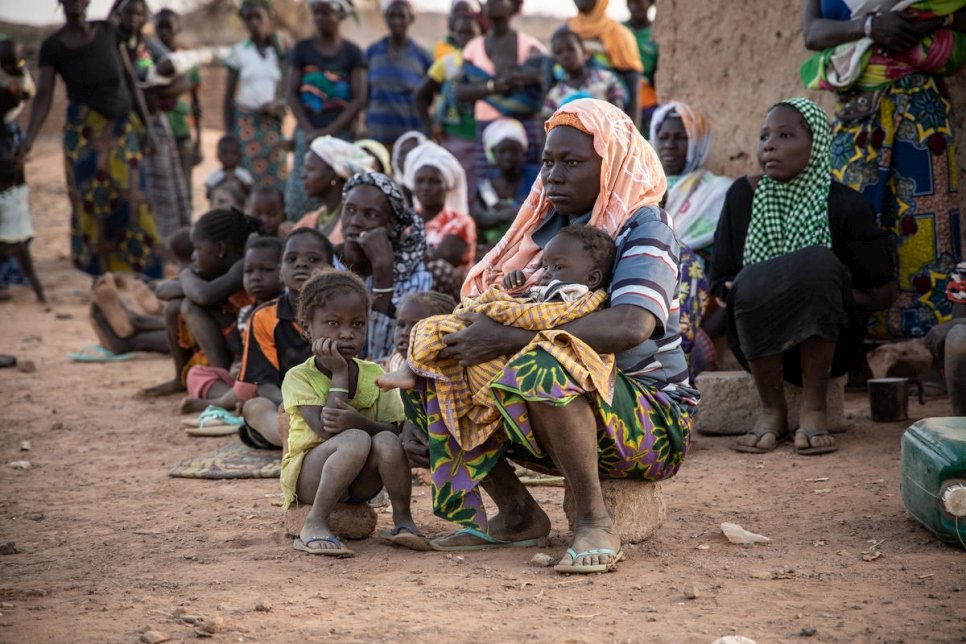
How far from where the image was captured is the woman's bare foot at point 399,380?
141 inches

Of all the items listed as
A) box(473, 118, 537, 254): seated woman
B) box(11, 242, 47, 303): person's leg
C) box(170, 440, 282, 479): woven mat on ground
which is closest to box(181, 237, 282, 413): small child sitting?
box(170, 440, 282, 479): woven mat on ground

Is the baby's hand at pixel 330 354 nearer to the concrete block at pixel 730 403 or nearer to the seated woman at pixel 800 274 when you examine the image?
the seated woman at pixel 800 274

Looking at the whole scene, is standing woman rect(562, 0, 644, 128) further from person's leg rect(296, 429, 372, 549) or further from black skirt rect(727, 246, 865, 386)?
person's leg rect(296, 429, 372, 549)

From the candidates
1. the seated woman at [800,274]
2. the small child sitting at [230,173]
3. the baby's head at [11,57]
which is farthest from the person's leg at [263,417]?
the baby's head at [11,57]

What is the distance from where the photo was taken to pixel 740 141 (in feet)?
23.1

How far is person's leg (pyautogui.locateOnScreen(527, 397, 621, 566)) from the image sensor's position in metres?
3.34

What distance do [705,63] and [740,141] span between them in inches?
24.2

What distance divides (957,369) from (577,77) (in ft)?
15.5

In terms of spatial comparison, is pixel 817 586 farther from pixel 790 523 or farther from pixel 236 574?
pixel 236 574

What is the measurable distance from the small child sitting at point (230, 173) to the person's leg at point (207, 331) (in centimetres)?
436

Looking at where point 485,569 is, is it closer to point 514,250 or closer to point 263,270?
point 514,250

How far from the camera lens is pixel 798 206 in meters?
5.26

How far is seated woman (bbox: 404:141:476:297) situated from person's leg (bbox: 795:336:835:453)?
2683 mm

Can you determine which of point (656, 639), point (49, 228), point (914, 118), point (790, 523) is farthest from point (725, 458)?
point (49, 228)
